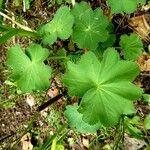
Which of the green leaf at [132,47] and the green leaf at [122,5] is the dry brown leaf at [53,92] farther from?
→ the green leaf at [122,5]

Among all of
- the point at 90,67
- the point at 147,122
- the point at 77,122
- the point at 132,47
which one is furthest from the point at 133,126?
the point at 90,67

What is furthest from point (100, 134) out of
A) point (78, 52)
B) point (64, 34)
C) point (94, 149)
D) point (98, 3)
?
point (98, 3)

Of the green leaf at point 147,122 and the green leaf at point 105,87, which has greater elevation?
the green leaf at point 105,87

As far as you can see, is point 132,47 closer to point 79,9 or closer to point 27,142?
point 79,9

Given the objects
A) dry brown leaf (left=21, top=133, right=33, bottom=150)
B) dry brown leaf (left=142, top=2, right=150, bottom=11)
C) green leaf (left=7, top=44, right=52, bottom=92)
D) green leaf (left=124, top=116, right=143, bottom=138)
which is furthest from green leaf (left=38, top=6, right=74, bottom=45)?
dry brown leaf (left=21, top=133, right=33, bottom=150)

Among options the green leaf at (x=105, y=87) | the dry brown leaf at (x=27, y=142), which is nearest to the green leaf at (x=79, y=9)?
the green leaf at (x=105, y=87)

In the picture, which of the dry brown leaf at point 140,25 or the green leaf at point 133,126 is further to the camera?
the dry brown leaf at point 140,25
